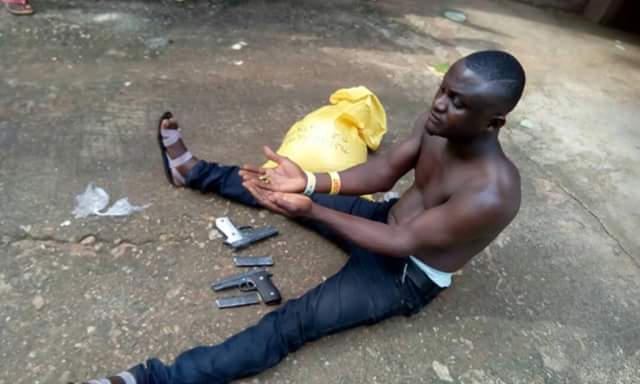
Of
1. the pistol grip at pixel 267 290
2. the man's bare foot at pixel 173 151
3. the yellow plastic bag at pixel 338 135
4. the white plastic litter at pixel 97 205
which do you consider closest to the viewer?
the pistol grip at pixel 267 290

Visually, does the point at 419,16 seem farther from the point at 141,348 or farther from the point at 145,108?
the point at 141,348

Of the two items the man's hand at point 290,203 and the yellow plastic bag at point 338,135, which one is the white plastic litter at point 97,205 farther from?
the man's hand at point 290,203

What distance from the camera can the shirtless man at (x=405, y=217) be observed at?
169 centimetres

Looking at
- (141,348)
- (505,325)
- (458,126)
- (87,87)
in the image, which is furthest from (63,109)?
(505,325)

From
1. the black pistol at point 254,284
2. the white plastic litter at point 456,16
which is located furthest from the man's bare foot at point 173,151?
the white plastic litter at point 456,16

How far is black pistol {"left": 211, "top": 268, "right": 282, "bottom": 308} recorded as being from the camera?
2148 millimetres

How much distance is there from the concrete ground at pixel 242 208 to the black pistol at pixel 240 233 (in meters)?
0.05

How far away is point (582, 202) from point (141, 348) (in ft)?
9.18

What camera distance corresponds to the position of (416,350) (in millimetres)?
2143

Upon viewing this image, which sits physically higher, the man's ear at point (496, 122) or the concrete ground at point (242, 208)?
the man's ear at point (496, 122)

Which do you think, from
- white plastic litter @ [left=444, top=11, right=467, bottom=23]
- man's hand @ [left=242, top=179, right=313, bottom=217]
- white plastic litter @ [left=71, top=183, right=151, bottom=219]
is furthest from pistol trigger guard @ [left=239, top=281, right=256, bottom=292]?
white plastic litter @ [left=444, top=11, right=467, bottom=23]

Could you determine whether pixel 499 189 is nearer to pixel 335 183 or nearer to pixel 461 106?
pixel 461 106

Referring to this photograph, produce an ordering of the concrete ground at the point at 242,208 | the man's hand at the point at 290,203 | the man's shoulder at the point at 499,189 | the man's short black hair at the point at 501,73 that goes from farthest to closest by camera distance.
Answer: the concrete ground at the point at 242,208 < the man's hand at the point at 290,203 < the man's shoulder at the point at 499,189 < the man's short black hair at the point at 501,73

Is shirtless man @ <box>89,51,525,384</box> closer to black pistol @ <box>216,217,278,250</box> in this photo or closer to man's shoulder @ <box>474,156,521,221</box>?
man's shoulder @ <box>474,156,521,221</box>
